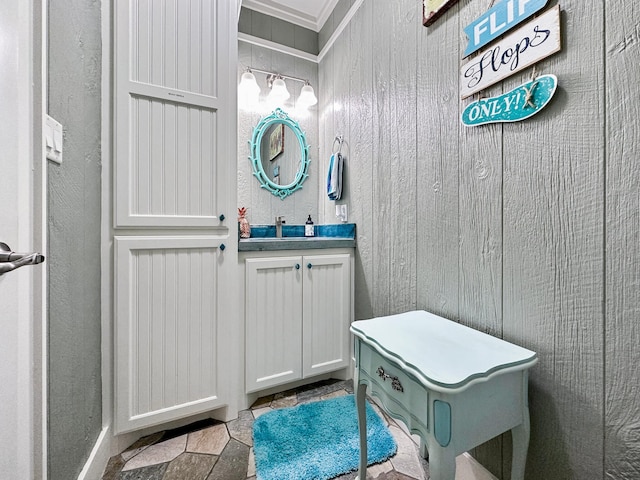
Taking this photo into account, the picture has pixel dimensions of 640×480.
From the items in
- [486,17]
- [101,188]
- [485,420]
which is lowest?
[485,420]

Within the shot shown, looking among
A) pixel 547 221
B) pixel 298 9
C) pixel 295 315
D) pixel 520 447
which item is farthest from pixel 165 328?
pixel 298 9

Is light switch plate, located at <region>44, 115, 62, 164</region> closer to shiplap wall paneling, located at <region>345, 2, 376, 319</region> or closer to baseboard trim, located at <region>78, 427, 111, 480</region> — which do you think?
baseboard trim, located at <region>78, 427, 111, 480</region>

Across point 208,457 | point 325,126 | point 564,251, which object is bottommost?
point 208,457

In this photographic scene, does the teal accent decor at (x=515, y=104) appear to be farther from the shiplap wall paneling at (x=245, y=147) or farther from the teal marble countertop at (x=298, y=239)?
the shiplap wall paneling at (x=245, y=147)

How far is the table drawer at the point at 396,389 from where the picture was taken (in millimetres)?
729

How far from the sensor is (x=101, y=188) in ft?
3.95

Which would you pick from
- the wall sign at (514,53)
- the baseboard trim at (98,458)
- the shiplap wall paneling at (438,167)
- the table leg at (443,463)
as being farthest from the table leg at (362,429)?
the wall sign at (514,53)

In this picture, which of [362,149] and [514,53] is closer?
[514,53]

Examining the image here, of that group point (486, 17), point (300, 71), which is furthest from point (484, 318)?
point (300, 71)

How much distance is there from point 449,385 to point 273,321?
1.06 meters

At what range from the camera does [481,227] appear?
1031 mm

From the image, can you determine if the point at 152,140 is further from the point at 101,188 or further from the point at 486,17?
the point at 486,17

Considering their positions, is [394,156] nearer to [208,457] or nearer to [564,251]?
[564,251]

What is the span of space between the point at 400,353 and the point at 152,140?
4.43 ft
